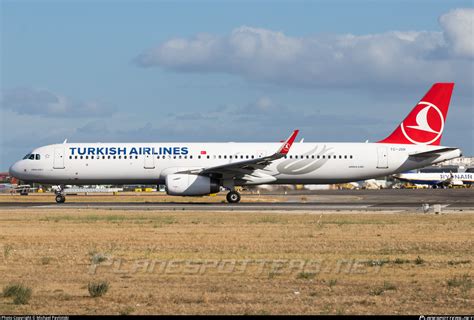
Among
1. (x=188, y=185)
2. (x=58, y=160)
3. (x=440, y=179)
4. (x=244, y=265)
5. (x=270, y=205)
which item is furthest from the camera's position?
(x=440, y=179)

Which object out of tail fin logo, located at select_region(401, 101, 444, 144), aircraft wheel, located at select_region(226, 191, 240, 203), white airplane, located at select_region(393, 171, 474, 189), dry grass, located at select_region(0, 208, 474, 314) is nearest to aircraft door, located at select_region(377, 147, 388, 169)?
tail fin logo, located at select_region(401, 101, 444, 144)

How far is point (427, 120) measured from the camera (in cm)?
4709

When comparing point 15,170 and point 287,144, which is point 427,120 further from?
point 15,170

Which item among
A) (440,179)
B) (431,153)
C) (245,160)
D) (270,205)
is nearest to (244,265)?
(270,205)

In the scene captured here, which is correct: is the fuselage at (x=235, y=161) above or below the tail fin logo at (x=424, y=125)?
below

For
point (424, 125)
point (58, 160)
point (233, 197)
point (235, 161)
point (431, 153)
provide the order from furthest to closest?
point (424, 125)
point (58, 160)
point (235, 161)
point (233, 197)
point (431, 153)

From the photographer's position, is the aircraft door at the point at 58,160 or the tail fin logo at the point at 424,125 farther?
the tail fin logo at the point at 424,125

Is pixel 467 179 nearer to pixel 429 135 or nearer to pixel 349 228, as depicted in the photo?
pixel 429 135

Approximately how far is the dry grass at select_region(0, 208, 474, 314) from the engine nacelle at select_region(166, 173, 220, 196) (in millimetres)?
12800

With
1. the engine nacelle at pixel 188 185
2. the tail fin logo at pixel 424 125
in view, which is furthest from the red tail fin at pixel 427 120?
the engine nacelle at pixel 188 185

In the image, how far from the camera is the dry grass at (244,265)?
12.4m

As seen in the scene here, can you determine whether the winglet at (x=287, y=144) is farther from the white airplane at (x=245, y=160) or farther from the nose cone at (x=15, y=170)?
the nose cone at (x=15, y=170)

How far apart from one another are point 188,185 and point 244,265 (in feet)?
85.3

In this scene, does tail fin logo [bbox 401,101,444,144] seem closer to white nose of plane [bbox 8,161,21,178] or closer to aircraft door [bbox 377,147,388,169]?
aircraft door [bbox 377,147,388,169]
